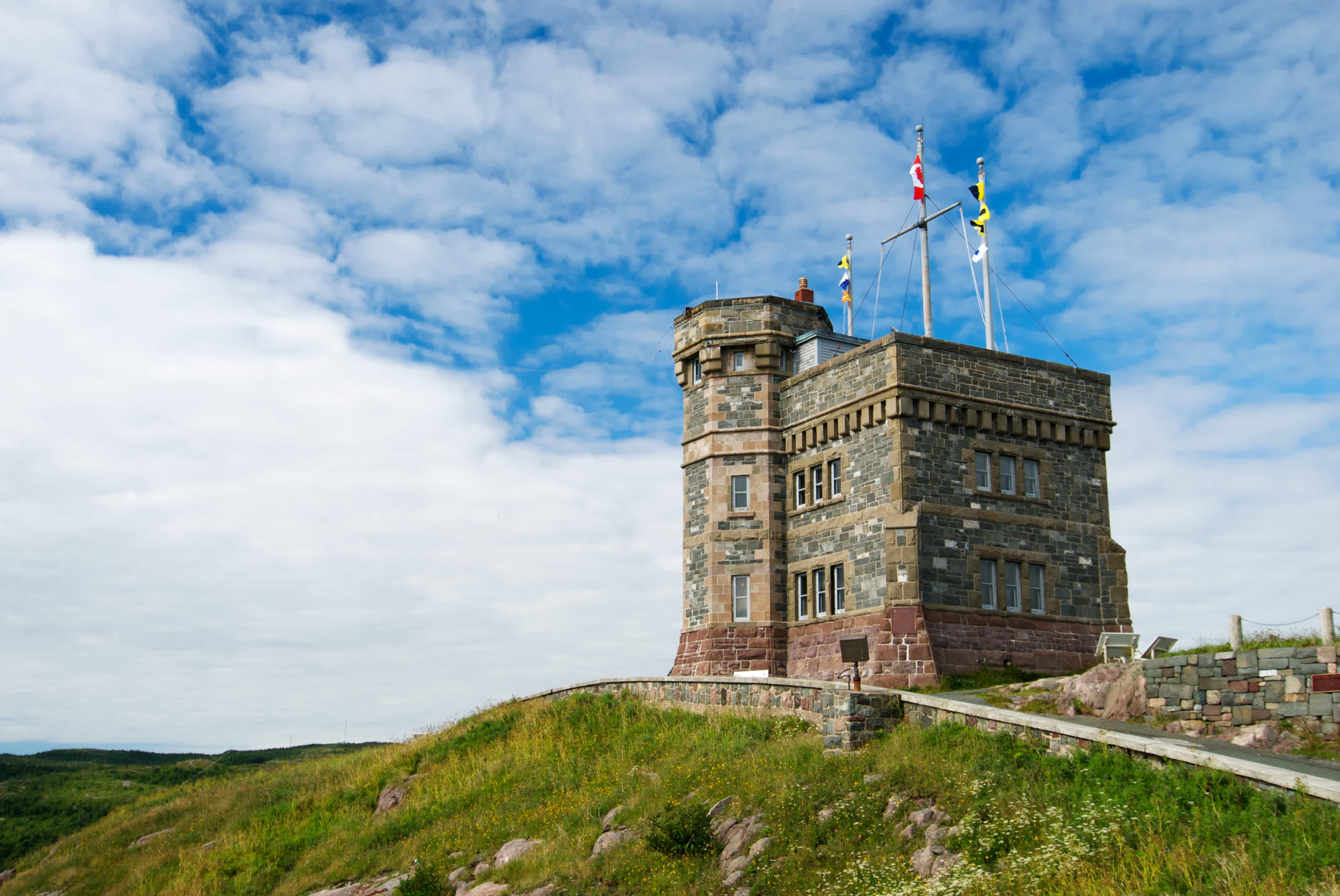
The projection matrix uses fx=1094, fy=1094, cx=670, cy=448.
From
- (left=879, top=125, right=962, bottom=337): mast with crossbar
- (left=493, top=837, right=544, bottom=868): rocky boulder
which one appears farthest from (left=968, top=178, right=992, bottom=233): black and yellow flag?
(left=493, top=837, right=544, bottom=868): rocky boulder

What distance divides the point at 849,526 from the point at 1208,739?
40.8 feet

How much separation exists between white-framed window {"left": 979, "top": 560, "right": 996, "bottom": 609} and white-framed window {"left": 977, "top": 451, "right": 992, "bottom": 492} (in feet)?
6.65

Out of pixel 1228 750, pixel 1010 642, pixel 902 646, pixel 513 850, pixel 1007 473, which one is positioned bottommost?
pixel 513 850

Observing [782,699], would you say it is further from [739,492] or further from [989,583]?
[739,492]

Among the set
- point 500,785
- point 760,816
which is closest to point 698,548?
point 500,785

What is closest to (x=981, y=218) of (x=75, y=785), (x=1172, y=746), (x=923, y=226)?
(x=923, y=226)

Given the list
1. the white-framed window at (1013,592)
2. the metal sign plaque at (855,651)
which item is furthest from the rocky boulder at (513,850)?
the white-framed window at (1013,592)

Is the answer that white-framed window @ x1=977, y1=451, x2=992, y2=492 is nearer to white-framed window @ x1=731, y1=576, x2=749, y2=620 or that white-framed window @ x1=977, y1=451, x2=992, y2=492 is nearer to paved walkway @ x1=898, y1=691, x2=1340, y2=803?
white-framed window @ x1=731, y1=576, x2=749, y2=620

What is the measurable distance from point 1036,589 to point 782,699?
1019cm

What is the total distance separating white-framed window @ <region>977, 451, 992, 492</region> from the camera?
2977 centimetres

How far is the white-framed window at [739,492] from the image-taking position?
33000 mm

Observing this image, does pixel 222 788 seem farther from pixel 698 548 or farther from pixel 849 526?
pixel 849 526

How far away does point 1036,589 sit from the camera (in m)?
29.8

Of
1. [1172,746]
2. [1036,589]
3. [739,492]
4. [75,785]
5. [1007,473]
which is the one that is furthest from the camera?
[75,785]
